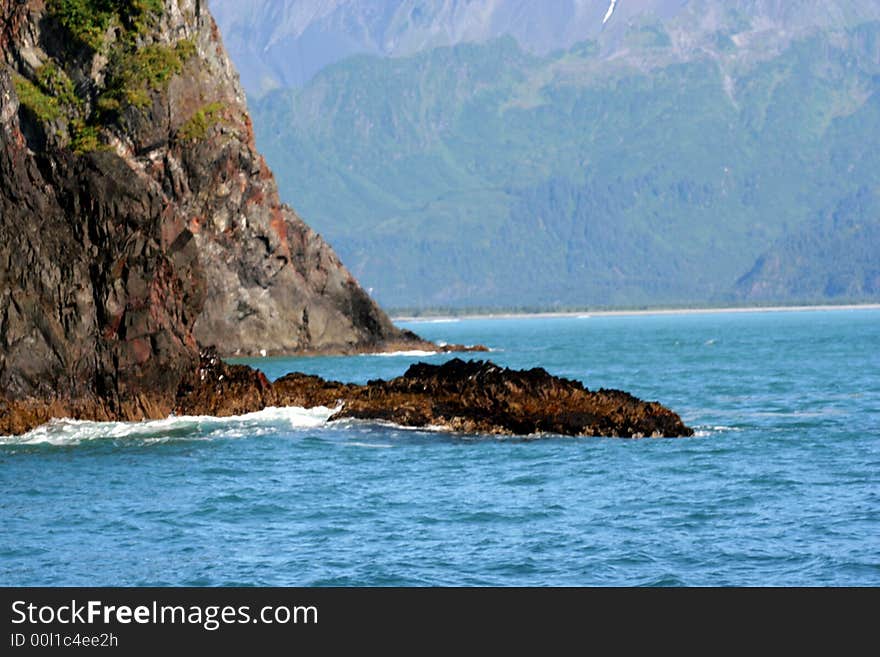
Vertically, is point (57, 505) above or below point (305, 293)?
below

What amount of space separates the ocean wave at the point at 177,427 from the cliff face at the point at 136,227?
1108mm

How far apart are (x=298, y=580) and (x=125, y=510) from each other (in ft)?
33.8

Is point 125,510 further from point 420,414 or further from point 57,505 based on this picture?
point 420,414

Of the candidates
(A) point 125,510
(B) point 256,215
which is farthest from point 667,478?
(B) point 256,215

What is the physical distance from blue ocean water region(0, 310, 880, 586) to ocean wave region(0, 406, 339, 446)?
162mm

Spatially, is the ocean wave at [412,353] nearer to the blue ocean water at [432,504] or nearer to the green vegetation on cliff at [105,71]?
the green vegetation on cliff at [105,71]

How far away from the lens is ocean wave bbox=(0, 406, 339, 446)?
5803 centimetres

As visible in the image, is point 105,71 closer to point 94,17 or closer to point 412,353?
point 94,17

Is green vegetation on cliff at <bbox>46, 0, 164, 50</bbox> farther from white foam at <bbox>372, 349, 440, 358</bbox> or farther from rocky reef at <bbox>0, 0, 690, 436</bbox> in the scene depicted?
rocky reef at <bbox>0, 0, 690, 436</bbox>

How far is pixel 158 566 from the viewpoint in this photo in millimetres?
35438

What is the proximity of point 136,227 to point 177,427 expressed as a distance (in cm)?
806
